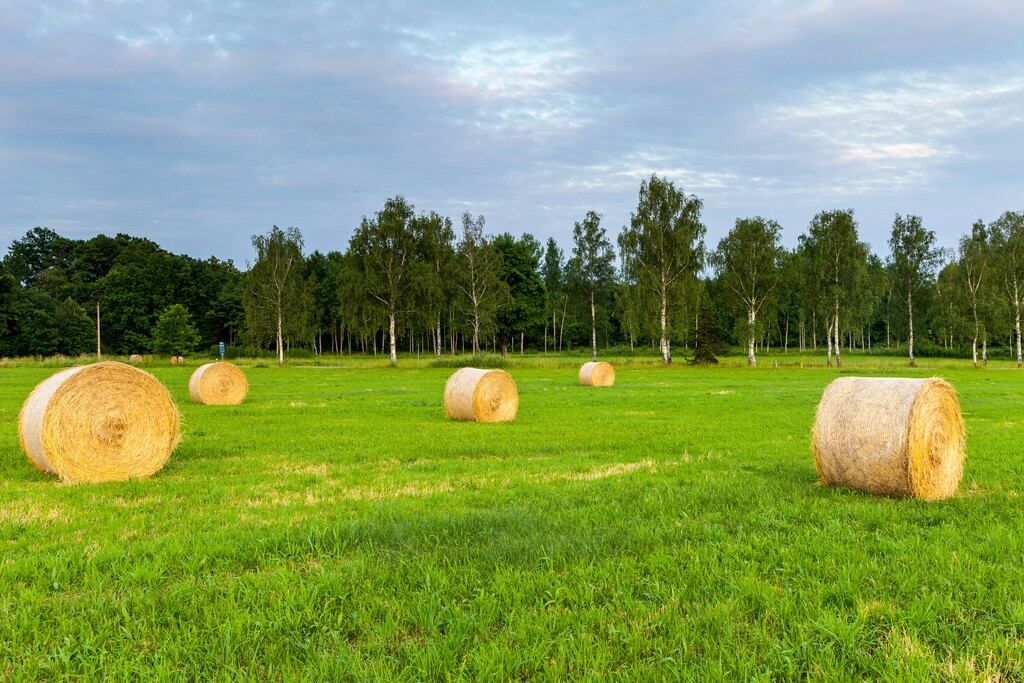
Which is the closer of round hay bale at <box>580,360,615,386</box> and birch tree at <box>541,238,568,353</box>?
round hay bale at <box>580,360,615,386</box>

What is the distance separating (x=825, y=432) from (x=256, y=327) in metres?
75.6

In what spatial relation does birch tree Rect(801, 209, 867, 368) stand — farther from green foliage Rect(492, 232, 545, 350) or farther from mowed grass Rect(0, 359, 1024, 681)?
mowed grass Rect(0, 359, 1024, 681)

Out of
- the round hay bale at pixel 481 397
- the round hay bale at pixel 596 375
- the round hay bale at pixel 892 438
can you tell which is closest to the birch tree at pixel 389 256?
the round hay bale at pixel 596 375

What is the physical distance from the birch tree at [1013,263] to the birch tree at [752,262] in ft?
71.5

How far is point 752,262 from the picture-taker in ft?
214

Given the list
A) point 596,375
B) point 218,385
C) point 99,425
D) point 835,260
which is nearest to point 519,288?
point 835,260

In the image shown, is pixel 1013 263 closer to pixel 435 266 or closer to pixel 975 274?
Result: pixel 975 274

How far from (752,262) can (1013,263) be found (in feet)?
81.6

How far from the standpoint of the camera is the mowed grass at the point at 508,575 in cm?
440

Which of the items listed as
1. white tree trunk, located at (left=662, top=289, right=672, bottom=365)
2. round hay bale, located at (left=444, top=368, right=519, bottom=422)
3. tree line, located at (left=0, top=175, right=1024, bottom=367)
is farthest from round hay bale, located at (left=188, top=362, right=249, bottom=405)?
white tree trunk, located at (left=662, top=289, right=672, bottom=365)

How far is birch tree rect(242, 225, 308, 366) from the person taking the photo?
7075 cm

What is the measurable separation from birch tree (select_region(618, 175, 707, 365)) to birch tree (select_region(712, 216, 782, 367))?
355cm

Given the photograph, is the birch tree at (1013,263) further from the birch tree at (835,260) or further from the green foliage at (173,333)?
the green foliage at (173,333)

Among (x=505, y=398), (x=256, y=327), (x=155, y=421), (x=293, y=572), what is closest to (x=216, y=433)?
(x=155, y=421)
